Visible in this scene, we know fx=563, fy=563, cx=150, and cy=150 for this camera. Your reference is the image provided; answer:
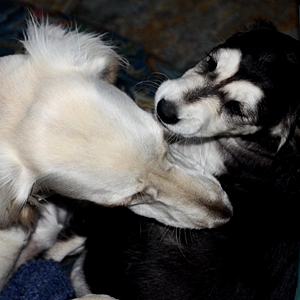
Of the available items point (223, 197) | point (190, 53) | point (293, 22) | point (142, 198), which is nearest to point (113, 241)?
point (142, 198)

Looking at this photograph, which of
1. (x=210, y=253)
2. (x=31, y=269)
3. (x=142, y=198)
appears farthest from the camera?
(x=31, y=269)

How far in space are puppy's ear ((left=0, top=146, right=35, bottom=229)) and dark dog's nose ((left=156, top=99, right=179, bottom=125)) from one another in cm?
47

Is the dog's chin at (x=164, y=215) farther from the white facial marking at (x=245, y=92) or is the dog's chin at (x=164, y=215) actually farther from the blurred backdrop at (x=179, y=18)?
the blurred backdrop at (x=179, y=18)

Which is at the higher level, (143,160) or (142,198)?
(143,160)

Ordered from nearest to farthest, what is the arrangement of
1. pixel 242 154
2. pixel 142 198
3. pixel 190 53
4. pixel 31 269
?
pixel 142 198
pixel 31 269
pixel 242 154
pixel 190 53

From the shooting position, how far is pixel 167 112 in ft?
6.15

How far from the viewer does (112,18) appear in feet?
10.9

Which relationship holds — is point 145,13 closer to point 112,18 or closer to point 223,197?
point 112,18

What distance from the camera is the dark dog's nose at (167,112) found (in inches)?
73.6

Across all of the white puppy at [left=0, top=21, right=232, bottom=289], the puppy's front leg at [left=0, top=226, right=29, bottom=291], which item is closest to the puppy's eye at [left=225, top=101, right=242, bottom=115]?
the white puppy at [left=0, top=21, right=232, bottom=289]

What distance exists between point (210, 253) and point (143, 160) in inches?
18.7

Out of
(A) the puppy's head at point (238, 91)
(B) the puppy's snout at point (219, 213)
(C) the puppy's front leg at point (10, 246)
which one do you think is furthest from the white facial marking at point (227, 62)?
(C) the puppy's front leg at point (10, 246)

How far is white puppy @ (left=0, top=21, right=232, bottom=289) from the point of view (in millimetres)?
1573

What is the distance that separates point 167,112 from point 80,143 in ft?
1.37
